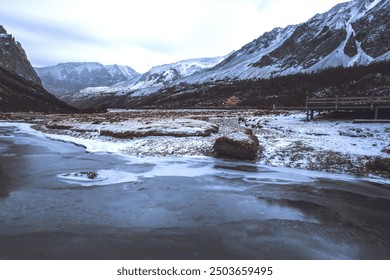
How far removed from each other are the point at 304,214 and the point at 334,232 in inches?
51.0

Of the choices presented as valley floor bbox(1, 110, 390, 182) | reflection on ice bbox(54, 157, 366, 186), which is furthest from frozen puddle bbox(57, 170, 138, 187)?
valley floor bbox(1, 110, 390, 182)

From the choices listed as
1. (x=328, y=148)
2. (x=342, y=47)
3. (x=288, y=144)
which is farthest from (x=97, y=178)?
(x=342, y=47)

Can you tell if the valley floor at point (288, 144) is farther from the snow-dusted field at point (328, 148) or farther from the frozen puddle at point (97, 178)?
the frozen puddle at point (97, 178)

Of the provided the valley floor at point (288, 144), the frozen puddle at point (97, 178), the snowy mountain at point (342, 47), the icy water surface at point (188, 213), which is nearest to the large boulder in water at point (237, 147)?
the valley floor at point (288, 144)

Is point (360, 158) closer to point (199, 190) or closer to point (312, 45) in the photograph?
point (199, 190)

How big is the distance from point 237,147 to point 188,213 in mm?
8604

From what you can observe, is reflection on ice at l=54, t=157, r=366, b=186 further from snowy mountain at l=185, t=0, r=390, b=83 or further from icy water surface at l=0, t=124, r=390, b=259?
snowy mountain at l=185, t=0, r=390, b=83

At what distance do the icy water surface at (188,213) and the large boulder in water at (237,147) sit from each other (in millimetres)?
1902

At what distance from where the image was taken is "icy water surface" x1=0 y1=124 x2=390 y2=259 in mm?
6480

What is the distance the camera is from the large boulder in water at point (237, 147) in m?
16.7

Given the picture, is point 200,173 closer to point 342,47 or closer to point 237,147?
point 237,147

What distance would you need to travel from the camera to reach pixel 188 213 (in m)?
8.69

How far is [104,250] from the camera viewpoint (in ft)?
20.7

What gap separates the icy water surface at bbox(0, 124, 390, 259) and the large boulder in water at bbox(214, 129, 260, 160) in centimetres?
190
